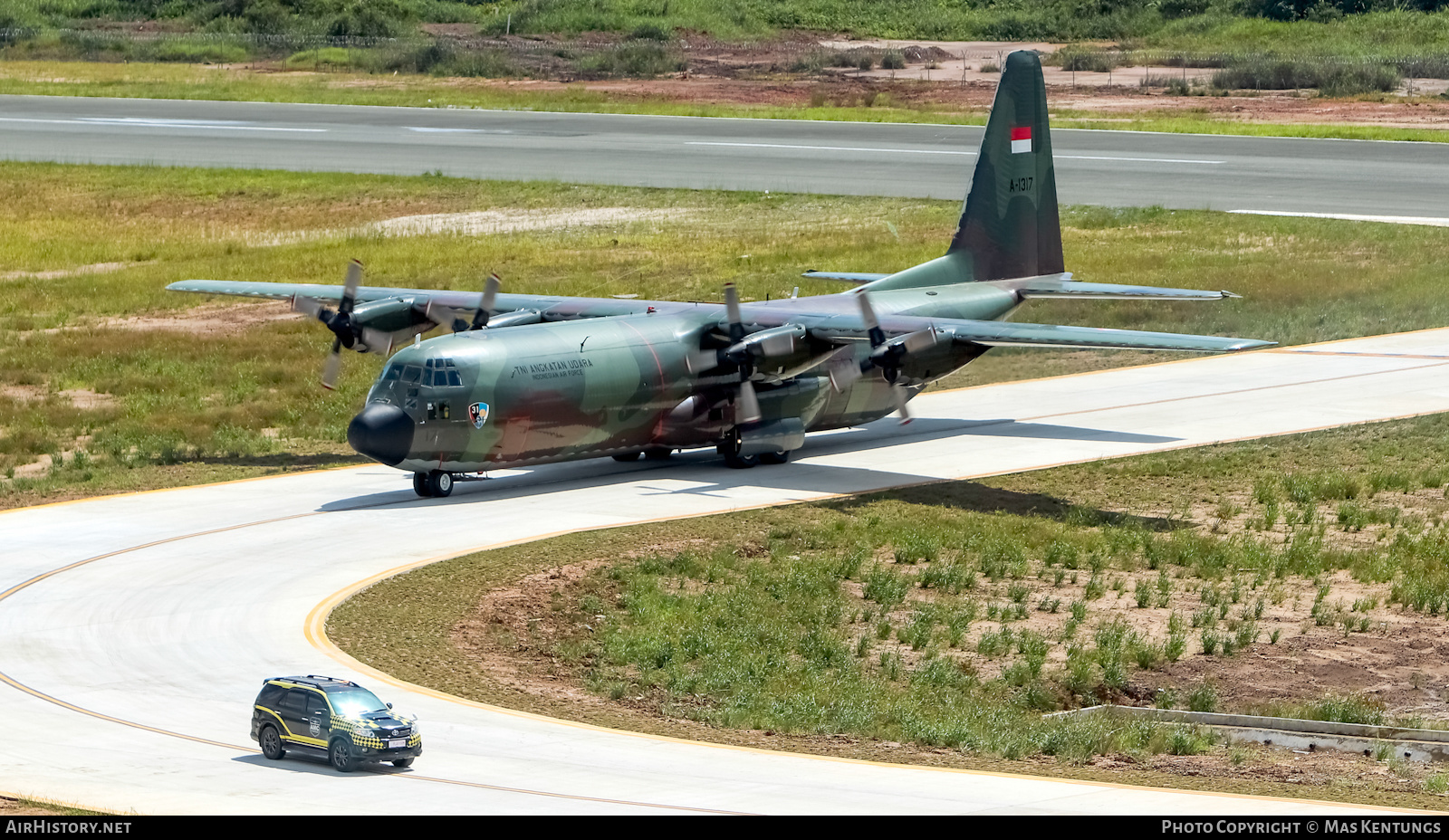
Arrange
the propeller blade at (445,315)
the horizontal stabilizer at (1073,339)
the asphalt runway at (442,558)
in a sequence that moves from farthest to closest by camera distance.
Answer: the propeller blade at (445,315), the horizontal stabilizer at (1073,339), the asphalt runway at (442,558)

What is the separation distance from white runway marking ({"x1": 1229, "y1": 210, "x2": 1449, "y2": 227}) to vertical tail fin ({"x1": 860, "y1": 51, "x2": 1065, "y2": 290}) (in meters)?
25.8

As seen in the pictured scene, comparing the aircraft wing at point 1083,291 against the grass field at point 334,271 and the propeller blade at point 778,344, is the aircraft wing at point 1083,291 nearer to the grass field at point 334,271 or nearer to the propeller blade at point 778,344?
the grass field at point 334,271

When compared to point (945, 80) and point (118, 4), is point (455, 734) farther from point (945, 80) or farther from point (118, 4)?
point (118, 4)

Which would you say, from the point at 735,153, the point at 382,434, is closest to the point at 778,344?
the point at 382,434

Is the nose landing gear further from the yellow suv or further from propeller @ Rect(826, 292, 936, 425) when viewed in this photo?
the yellow suv

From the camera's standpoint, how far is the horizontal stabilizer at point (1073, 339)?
33469 mm

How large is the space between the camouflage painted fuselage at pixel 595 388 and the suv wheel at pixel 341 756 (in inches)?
587

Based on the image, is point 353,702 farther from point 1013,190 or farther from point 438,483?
point 1013,190

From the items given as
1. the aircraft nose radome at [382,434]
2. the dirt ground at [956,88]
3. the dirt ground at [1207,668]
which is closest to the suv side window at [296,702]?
the dirt ground at [1207,668]

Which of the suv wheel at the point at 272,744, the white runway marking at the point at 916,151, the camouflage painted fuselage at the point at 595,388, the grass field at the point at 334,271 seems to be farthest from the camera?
the white runway marking at the point at 916,151

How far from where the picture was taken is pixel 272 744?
1997 centimetres

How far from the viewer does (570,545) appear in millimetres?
31688

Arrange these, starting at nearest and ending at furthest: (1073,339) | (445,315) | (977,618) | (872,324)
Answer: (977,618) < (1073,339) < (872,324) < (445,315)

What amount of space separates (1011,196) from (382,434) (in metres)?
18.5
